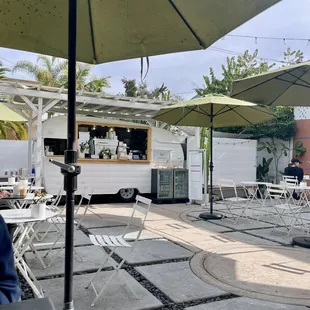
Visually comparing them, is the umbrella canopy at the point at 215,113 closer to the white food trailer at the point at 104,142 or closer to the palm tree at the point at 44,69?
the white food trailer at the point at 104,142

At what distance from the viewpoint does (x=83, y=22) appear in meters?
2.53

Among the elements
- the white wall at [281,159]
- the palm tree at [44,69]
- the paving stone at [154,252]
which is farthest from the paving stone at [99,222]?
the palm tree at [44,69]

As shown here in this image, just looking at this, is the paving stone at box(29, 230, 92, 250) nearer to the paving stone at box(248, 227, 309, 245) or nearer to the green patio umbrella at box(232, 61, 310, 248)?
the paving stone at box(248, 227, 309, 245)

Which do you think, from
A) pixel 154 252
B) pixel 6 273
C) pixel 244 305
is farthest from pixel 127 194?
pixel 6 273

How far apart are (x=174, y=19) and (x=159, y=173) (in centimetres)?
706

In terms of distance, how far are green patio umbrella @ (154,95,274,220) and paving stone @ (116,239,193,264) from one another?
2.27 meters

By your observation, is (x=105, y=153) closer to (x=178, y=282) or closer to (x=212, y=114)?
(x=212, y=114)

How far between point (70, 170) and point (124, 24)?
1.31 metres

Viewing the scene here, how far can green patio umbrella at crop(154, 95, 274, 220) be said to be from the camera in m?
6.47

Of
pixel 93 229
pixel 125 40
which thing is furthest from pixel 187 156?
pixel 125 40

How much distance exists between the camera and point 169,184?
9430 millimetres

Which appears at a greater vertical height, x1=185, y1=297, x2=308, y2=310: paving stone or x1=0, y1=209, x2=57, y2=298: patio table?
x1=0, y1=209, x2=57, y2=298: patio table

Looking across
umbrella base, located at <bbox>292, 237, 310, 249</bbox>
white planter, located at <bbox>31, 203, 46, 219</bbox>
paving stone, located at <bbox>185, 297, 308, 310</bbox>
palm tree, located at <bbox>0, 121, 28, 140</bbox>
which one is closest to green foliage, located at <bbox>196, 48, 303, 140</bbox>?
umbrella base, located at <bbox>292, 237, 310, 249</bbox>

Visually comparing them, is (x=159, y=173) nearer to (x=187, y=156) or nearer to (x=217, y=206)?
(x=187, y=156)
